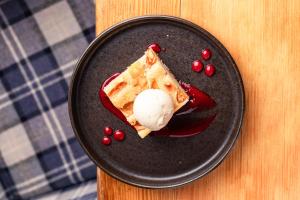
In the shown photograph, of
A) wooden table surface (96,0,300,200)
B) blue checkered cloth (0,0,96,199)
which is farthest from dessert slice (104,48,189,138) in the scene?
blue checkered cloth (0,0,96,199)

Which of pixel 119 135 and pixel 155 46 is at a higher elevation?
pixel 155 46

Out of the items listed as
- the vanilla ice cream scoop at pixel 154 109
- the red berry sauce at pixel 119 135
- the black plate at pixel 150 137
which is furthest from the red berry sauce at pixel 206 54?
Result: the red berry sauce at pixel 119 135

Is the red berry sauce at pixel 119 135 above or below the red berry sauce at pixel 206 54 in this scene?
below

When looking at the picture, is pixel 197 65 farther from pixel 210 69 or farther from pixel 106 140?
pixel 106 140

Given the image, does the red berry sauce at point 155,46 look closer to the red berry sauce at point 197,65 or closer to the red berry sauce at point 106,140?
the red berry sauce at point 197,65

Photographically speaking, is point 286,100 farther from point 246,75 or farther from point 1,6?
point 1,6

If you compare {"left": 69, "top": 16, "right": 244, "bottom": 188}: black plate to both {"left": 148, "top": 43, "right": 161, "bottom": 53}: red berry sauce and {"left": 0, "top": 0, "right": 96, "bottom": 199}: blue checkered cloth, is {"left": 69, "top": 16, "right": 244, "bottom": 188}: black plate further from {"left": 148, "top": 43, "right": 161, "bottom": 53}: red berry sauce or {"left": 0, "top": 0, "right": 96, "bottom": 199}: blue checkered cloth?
{"left": 0, "top": 0, "right": 96, "bottom": 199}: blue checkered cloth

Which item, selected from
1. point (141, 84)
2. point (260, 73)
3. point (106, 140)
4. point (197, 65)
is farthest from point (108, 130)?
point (260, 73)

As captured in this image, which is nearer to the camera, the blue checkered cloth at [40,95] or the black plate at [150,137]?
the black plate at [150,137]
